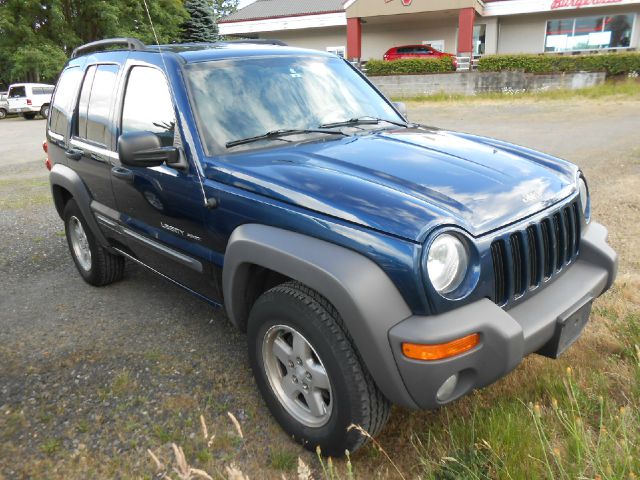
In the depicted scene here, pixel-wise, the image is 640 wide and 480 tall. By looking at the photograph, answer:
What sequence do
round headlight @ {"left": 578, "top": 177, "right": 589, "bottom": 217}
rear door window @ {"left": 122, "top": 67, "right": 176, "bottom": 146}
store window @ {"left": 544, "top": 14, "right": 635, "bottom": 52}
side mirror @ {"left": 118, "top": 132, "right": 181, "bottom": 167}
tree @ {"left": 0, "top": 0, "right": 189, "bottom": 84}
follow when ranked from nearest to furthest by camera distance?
side mirror @ {"left": 118, "top": 132, "right": 181, "bottom": 167} → round headlight @ {"left": 578, "top": 177, "right": 589, "bottom": 217} → rear door window @ {"left": 122, "top": 67, "right": 176, "bottom": 146} → store window @ {"left": 544, "top": 14, "right": 635, "bottom": 52} → tree @ {"left": 0, "top": 0, "right": 189, "bottom": 84}

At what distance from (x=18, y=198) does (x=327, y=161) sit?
300 inches

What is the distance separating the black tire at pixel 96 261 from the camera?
14.6ft

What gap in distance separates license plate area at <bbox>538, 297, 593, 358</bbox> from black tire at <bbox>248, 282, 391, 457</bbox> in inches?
30.7

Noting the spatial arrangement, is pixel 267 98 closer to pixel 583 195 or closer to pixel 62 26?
pixel 583 195

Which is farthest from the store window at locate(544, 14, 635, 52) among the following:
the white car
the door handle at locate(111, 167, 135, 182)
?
the door handle at locate(111, 167, 135, 182)

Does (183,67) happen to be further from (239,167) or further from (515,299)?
(515,299)

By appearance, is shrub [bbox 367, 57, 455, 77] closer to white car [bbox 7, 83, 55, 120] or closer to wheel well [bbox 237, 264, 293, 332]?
white car [bbox 7, 83, 55, 120]

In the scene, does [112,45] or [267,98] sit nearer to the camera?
[267,98]

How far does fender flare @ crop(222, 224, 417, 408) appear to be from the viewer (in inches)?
79.4

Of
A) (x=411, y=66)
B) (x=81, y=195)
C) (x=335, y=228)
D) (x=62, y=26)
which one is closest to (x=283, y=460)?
(x=335, y=228)

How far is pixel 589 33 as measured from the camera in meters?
25.6

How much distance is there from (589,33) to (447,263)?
1121 inches

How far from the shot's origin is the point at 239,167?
2664 millimetres

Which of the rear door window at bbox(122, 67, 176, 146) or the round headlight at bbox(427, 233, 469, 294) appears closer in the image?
the round headlight at bbox(427, 233, 469, 294)
